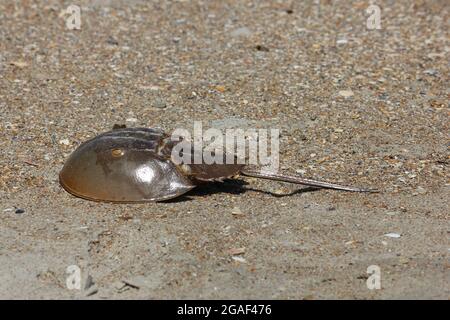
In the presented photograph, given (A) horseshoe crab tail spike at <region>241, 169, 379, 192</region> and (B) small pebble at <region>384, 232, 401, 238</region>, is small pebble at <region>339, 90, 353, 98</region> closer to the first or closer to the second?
(A) horseshoe crab tail spike at <region>241, 169, 379, 192</region>

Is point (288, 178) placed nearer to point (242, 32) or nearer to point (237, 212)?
point (237, 212)

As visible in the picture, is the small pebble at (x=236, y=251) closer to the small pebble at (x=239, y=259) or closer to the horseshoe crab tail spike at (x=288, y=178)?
the small pebble at (x=239, y=259)

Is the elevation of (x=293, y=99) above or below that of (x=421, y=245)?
above

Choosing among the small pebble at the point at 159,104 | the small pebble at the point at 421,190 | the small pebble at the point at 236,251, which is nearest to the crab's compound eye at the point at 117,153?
the small pebble at the point at 236,251

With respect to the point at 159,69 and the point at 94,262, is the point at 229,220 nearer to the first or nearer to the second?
the point at 94,262

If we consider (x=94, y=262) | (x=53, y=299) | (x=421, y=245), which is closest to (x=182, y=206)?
(x=94, y=262)

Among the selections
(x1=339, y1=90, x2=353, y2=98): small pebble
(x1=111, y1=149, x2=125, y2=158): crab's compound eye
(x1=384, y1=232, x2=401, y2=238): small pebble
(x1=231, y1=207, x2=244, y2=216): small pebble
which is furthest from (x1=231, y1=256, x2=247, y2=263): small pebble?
(x1=339, y1=90, x2=353, y2=98): small pebble

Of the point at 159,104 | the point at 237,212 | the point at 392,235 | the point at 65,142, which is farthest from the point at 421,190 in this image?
the point at 65,142
